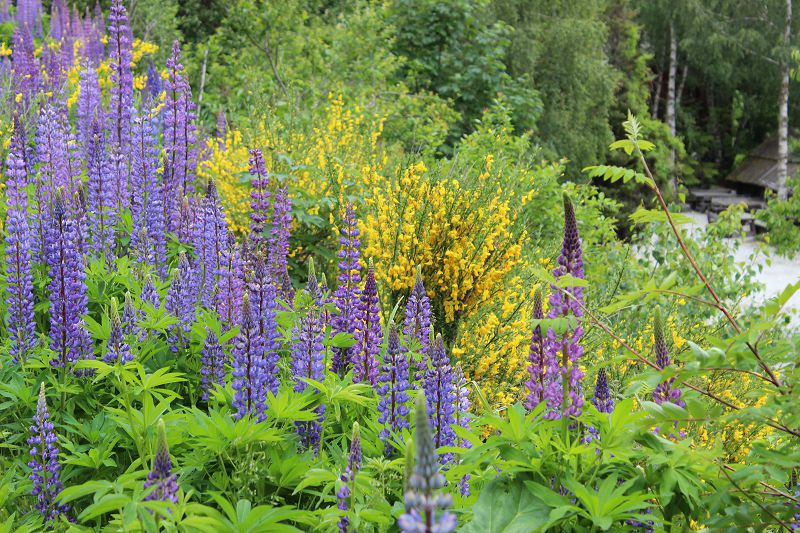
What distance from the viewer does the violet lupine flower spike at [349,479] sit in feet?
6.89

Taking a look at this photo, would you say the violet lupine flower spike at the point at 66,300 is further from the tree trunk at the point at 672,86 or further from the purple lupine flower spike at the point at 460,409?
the tree trunk at the point at 672,86

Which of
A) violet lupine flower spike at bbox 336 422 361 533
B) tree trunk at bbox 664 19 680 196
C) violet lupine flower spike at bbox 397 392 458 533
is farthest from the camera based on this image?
tree trunk at bbox 664 19 680 196

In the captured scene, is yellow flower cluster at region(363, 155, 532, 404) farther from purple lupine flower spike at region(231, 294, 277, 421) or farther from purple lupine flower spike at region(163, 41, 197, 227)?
purple lupine flower spike at region(231, 294, 277, 421)

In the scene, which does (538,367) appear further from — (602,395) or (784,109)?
(784,109)

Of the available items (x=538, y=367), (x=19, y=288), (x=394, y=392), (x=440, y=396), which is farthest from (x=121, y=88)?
(x=538, y=367)

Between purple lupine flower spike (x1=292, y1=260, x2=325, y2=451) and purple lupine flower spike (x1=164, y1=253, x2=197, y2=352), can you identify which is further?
purple lupine flower spike (x1=164, y1=253, x2=197, y2=352)

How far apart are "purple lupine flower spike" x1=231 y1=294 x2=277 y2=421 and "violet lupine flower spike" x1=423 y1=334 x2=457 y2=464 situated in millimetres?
566

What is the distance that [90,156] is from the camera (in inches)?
197

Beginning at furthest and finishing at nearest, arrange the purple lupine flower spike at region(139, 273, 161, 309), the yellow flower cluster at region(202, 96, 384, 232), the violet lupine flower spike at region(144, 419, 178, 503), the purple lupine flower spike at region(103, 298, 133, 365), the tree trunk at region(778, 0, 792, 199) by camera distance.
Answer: the tree trunk at region(778, 0, 792, 199)
the yellow flower cluster at region(202, 96, 384, 232)
the purple lupine flower spike at region(139, 273, 161, 309)
the purple lupine flower spike at region(103, 298, 133, 365)
the violet lupine flower spike at region(144, 419, 178, 503)

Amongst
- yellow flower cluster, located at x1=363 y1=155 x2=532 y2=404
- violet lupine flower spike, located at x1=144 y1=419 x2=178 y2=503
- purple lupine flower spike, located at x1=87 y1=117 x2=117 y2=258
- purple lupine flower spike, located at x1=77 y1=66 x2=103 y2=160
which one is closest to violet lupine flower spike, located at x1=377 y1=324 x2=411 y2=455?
violet lupine flower spike, located at x1=144 y1=419 x2=178 y2=503

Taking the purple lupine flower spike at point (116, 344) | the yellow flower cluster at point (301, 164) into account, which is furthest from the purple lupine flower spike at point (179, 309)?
the yellow flower cluster at point (301, 164)

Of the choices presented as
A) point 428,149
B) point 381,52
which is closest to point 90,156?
point 428,149

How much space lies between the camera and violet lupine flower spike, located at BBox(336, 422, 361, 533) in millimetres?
2102

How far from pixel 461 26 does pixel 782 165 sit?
656 inches
